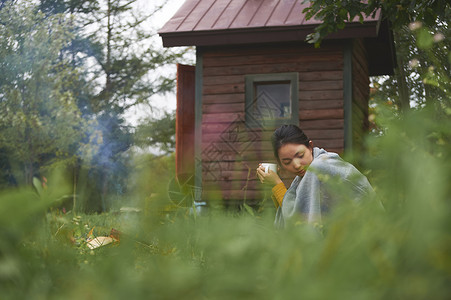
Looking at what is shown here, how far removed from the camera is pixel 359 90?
11008mm

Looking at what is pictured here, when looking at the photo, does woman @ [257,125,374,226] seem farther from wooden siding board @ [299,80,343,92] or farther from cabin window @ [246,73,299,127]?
wooden siding board @ [299,80,343,92]

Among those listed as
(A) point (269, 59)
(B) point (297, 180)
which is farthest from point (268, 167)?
(A) point (269, 59)

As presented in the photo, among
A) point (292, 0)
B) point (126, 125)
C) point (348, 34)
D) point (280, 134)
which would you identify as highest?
point (292, 0)

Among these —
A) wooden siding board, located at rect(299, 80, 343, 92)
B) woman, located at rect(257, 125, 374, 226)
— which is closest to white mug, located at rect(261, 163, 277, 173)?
woman, located at rect(257, 125, 374, 226)

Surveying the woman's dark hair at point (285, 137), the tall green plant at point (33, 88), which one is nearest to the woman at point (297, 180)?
the woman's dark hair at point (285, 137)

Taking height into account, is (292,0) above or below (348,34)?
above

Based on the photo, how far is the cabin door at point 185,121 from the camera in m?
10.3

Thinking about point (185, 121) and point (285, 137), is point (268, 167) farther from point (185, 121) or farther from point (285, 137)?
point (185, 121)

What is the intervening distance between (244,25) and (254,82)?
1.03 m

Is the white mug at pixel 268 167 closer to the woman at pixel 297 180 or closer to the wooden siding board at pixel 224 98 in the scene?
the woman at pixel 297 180

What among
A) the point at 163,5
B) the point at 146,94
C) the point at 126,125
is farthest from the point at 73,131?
the point at 163,5

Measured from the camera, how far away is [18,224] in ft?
2.42

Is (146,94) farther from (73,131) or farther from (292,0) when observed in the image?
(292,0)

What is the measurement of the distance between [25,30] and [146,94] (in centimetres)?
688
